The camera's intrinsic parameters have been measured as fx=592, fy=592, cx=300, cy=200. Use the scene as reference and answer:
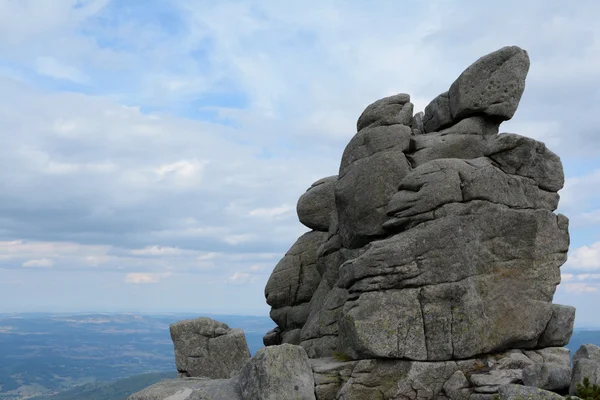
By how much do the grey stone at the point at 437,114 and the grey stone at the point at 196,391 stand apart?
74.2ft

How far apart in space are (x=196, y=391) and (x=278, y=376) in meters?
5.18

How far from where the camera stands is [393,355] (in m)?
31.4

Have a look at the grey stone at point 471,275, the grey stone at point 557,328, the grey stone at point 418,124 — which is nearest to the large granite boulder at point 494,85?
the grey stone at point 418,124

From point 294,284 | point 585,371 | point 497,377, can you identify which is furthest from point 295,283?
point 585,371

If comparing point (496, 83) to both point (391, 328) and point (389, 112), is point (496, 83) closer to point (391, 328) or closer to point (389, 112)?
point (389, 112)

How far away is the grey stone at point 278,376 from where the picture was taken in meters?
30.5

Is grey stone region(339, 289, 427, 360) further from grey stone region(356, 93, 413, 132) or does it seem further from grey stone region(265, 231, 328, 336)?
grey stone region(265, 231, 328, 336)

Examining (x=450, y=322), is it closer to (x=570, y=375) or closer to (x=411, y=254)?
(x=411, y=254)

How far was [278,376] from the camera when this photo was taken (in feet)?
101

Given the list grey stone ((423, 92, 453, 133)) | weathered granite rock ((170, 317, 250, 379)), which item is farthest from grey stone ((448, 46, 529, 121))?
weathered granite rock ((170, 317, 250, 379))

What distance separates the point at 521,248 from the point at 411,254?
6.96 meters

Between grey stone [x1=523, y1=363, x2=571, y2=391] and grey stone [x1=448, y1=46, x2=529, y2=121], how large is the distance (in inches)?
686

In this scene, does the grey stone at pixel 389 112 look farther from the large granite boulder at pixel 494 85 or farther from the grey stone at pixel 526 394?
the grey stone at pixel 526 394

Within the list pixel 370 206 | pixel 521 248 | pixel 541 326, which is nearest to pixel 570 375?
pixel 541 326
